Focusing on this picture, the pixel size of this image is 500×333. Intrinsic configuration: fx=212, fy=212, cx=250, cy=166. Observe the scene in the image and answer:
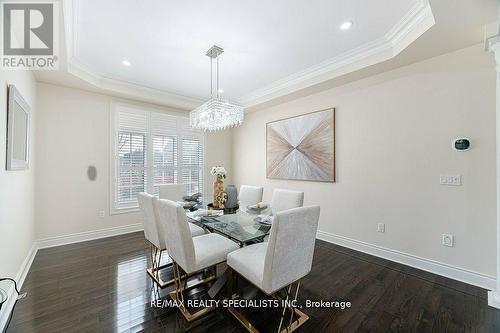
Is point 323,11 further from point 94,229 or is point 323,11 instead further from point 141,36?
point 94,229

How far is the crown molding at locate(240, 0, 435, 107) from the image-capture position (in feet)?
6.68

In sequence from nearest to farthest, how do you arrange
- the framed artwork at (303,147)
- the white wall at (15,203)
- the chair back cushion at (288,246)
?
the chair back cushion at (288,246), the white wall at (15,203), the framed artwork at (303,147)

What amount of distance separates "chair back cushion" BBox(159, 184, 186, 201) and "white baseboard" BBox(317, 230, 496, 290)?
255 centimetres

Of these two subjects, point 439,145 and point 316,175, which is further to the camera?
point 316,175

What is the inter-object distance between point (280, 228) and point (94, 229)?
12.2 ft

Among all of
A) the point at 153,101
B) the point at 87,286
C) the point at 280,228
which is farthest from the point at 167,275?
the point at 153,101

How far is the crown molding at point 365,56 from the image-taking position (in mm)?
2037

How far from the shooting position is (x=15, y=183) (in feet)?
7.06

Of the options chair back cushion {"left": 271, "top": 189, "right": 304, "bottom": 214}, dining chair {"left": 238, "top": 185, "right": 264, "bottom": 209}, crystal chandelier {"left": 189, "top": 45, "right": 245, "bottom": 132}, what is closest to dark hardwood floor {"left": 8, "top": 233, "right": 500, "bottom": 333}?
chair back cushion {"left": 271, "top": 189, "right": 304, "bottom": 214}

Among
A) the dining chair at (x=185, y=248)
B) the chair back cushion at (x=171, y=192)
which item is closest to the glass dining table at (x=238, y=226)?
the dining chair at (x=185, y=248)

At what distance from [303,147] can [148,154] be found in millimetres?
3029

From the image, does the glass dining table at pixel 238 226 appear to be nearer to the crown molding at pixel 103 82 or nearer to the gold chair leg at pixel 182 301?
the gold chair leg at pixel 182 301

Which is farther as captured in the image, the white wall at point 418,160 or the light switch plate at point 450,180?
the light switch plate at point 450,180

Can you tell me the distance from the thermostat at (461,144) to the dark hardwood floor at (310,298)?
145 centimetres
